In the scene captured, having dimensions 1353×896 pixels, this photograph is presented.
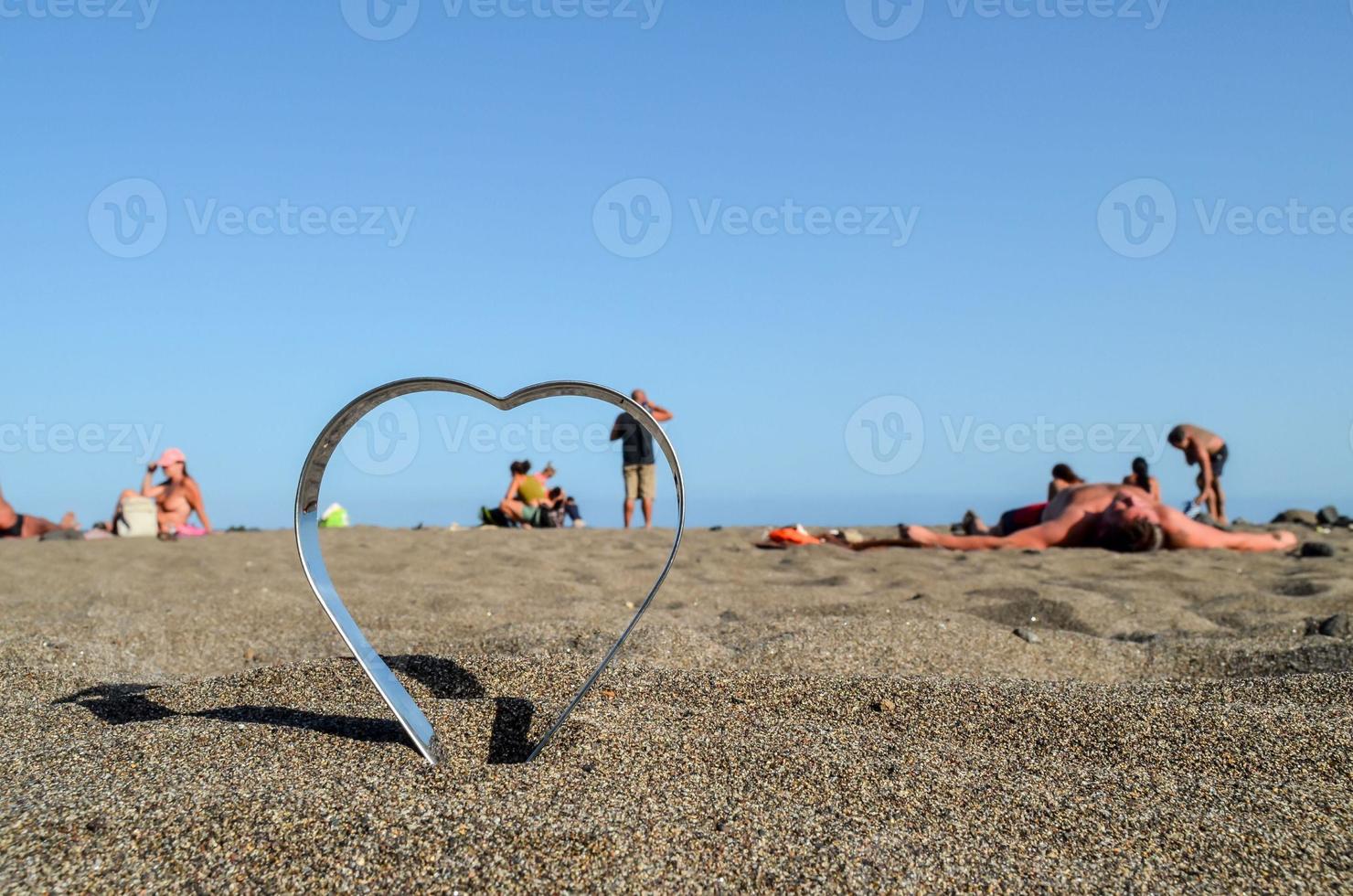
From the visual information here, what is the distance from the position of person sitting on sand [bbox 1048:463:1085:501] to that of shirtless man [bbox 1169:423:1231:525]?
2147 millimetres

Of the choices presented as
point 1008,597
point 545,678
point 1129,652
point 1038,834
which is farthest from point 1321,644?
point 545,678

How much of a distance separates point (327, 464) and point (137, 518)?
10.7 metres

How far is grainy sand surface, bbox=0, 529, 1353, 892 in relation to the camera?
172 cm

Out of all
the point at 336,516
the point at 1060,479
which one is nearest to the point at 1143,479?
the point at 1060,479

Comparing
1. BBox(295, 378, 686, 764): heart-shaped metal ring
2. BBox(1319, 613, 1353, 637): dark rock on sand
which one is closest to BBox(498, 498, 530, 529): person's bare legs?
BBox(1319, 613, 1353, 637): dark rock on sand

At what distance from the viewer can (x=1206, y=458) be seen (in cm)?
1380

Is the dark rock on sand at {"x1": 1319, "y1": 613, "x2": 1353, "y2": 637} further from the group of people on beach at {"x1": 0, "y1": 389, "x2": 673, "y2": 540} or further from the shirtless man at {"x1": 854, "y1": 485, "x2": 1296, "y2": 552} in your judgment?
the group of people on beach at {"x1": 0, "y1": 389, "x2": 673, "y2": 540}

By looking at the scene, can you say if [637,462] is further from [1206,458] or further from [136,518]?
[1206,458]

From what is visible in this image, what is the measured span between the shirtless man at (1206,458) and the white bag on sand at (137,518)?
1288 centimetres

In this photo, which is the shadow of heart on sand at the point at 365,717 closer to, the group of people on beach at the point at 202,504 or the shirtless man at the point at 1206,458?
the group of people on beach at the point at 202,504

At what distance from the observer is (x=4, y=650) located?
375cm

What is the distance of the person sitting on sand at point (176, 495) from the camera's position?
12289 millimetres

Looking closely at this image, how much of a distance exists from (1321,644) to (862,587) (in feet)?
8.79

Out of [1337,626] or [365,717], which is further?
[1337,626]
